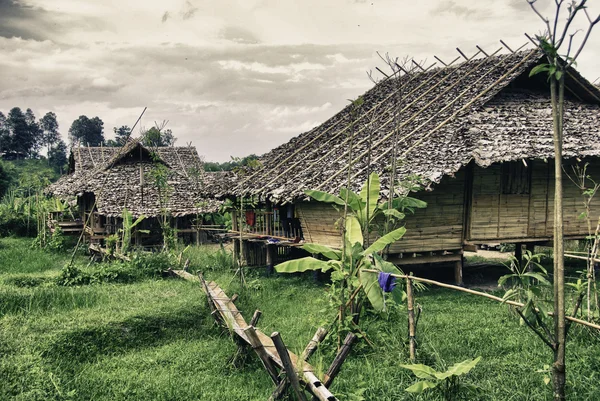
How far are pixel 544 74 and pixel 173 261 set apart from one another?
34.2 feet

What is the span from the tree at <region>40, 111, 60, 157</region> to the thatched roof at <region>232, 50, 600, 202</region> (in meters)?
56.9

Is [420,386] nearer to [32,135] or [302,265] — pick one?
[302,265]

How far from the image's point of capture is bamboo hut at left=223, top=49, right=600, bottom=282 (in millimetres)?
10078

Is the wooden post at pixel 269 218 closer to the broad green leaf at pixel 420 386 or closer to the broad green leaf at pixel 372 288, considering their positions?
the broad green leaf at pixel 372 288

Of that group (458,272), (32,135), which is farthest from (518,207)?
(32,135)

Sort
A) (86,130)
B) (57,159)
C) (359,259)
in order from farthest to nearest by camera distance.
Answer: (86,130) < (57,159) < (359,259)

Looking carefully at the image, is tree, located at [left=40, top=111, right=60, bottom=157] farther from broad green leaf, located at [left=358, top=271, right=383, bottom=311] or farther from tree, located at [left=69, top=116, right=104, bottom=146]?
broad green leaf, located at [left=358, top=271, right=383, bottom=311]

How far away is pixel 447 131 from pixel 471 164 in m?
1.02

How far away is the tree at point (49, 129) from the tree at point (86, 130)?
637cm

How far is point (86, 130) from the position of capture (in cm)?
5778

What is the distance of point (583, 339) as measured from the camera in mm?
5637

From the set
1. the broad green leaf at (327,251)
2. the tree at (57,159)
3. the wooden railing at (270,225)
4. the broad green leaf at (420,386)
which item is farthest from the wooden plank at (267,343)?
the tree at (57,159)

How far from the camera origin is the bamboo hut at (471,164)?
1008 centimetres

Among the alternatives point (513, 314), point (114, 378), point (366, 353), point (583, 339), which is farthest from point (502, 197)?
point (114, 378)
